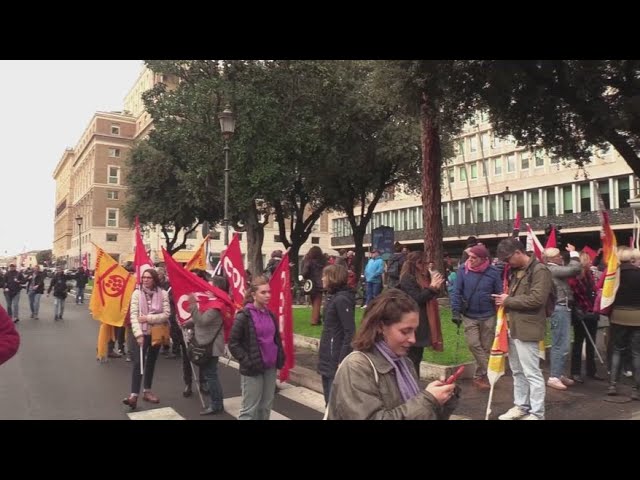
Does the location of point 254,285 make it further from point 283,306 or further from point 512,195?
point 512,195

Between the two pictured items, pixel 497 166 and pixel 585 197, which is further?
pixel 497 166

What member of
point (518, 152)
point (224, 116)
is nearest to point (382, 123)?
point (224, 116)

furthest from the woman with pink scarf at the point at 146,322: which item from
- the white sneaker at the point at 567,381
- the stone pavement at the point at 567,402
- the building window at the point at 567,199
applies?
the building window at the point at 567,199

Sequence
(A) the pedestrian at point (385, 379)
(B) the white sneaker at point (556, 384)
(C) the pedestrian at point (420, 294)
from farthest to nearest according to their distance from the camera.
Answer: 1. (B) the white sneaker at point (556, 384)
2. (C) the pedestrian at point (420, 294)
3. (A) the pedestrian at point (385, 379)

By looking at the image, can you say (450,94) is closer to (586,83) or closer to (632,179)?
(586,83)

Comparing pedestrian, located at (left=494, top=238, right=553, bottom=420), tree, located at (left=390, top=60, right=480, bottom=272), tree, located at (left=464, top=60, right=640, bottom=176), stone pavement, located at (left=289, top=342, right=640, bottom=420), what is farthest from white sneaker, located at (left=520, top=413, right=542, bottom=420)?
tree, located at (left=390, top=60, right=480, bottom=272)

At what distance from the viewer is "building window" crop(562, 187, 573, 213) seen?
47.2 meters

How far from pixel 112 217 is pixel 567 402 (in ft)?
257

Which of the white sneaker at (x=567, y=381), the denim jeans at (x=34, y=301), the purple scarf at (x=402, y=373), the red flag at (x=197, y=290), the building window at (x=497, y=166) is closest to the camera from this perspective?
the purple scarf at (x=402, y=373)

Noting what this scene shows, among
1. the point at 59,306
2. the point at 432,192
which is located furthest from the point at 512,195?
the point at 59,306

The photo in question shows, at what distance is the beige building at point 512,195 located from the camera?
42906 mm

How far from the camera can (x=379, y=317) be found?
105 inches

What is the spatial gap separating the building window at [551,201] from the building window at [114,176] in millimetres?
58481

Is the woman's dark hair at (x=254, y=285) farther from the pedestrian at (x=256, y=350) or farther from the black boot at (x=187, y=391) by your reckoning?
the black boot at (x=187, y=391)
